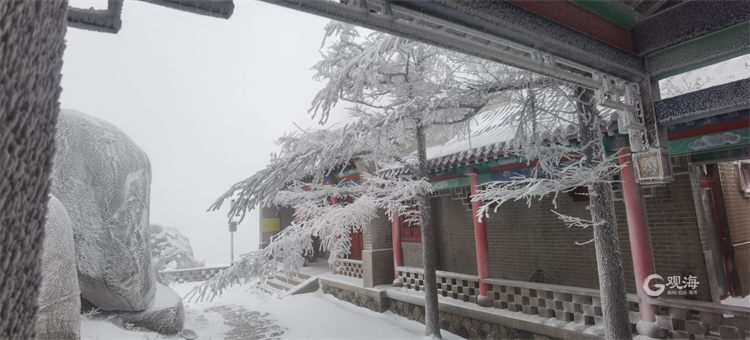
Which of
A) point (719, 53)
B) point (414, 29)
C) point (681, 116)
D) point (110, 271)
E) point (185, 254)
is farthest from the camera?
point (185, 254)

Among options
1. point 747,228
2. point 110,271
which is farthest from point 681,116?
point 110,271

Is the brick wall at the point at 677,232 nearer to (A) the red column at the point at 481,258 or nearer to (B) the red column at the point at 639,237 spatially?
(B) the red column at the point at 639,237

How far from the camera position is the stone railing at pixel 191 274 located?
57.3 feet

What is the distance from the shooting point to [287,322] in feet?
30.9

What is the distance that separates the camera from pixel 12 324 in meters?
0.86

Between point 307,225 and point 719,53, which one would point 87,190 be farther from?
point 719,53

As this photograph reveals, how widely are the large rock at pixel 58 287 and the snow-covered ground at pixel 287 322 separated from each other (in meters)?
1.52

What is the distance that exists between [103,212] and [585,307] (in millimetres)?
9647

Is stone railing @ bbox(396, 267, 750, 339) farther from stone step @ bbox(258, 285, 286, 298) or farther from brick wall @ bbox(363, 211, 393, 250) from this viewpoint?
stone step @ bbox(258, 285, 286, 298)

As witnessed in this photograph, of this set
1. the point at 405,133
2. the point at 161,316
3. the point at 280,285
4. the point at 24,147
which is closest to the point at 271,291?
the point at 280,285

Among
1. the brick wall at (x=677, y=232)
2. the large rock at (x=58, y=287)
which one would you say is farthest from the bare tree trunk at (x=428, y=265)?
the large rock at (x=58, y=287)

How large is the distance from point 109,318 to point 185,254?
12.5 m

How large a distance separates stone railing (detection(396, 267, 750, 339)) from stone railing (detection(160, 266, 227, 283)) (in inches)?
545

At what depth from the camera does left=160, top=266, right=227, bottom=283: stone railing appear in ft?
57.3
